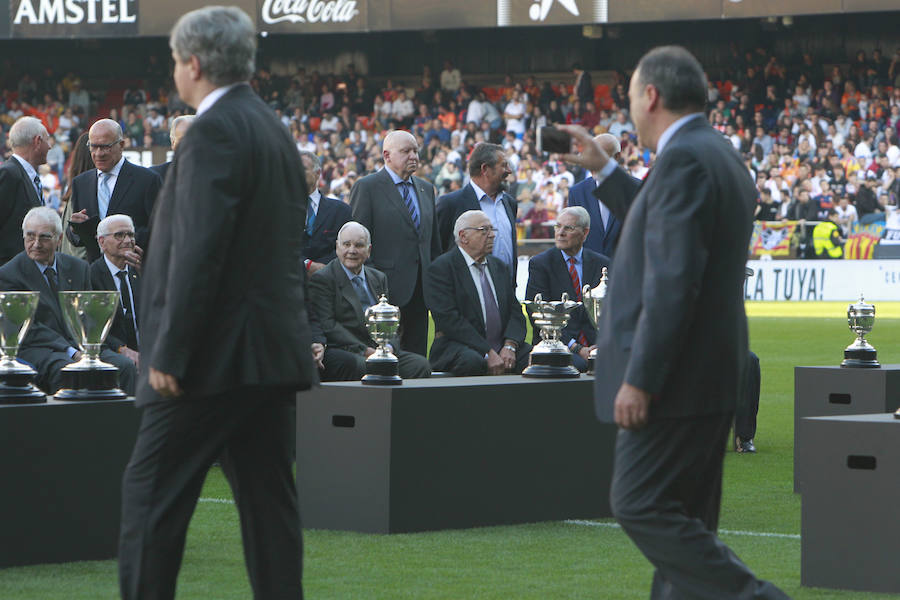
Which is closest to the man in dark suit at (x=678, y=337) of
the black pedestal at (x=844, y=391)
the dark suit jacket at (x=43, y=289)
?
the black pedestal at (x=844, y=391)

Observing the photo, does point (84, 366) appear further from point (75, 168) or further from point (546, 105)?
point (546, 105)

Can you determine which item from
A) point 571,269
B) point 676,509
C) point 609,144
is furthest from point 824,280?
point 676,509

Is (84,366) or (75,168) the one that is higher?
(75,168)

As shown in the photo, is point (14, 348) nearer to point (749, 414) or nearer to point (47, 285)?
point (47, 285)

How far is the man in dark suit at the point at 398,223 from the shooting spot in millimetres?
10641

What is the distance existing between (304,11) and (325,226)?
2115 cm

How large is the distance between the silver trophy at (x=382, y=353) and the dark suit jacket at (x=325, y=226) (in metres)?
3.09

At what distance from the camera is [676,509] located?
4.07m

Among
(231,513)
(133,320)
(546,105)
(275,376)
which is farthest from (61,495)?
(546,105)

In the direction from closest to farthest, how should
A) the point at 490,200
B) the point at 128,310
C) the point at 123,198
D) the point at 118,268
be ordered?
the point at 118,268
the point at 128,310
the point at 123,198
the point at 490,200

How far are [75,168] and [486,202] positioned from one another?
2.89m

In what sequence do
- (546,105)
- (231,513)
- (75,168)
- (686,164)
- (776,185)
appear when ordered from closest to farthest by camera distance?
(686,164) → (231,513) → (75,168) → (776,185) → (546,105)

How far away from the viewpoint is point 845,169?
2808 cm

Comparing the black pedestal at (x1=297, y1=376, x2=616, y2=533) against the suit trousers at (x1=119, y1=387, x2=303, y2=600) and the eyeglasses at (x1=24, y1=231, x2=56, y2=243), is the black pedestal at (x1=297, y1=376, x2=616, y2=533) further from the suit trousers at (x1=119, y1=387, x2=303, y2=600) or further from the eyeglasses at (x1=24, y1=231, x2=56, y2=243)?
the suit trousers at (x1=119, y1=387, x2=303, y2=600)
